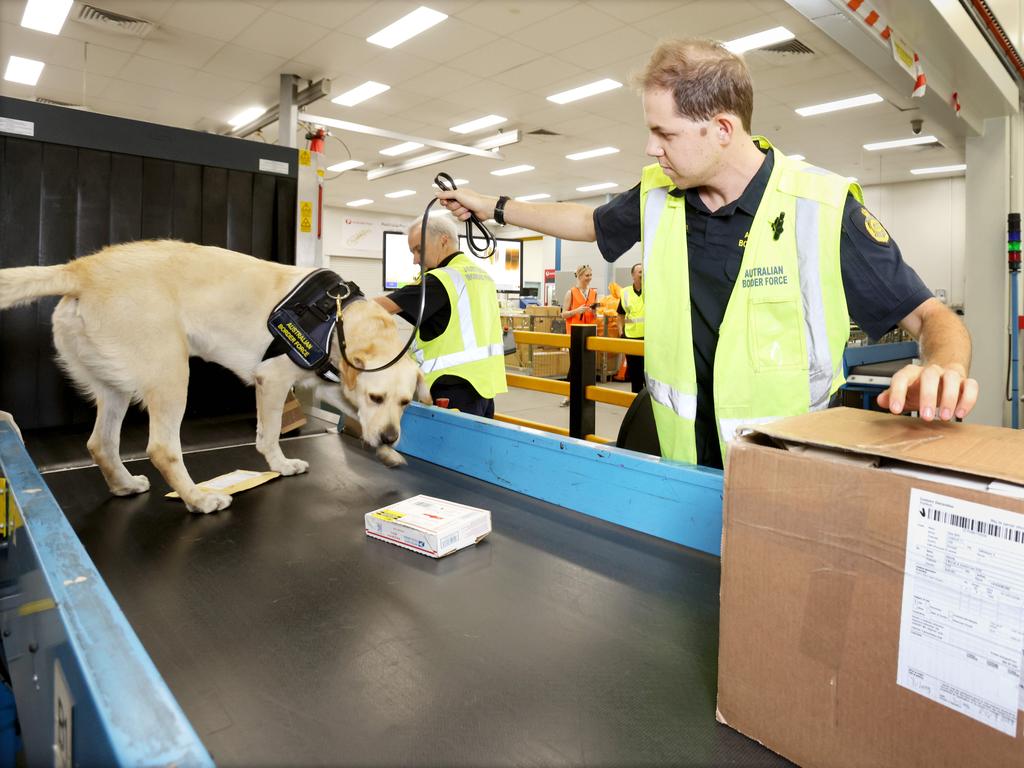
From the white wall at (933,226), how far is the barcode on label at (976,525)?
15.1 metres

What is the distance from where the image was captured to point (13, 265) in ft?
7.72

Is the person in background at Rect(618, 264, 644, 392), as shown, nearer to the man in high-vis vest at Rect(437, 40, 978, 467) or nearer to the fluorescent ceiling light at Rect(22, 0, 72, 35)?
the man in high-vis vest at Rect(437, 40, 978, 467)

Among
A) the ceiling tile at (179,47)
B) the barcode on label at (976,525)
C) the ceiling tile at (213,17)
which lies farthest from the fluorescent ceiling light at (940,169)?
the barcode on label at (976,525)

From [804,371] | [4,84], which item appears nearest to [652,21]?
[804,371]

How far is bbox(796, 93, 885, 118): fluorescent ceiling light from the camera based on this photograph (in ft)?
26.6

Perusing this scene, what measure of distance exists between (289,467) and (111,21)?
20.8ft

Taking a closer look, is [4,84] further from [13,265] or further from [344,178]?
[13,265]

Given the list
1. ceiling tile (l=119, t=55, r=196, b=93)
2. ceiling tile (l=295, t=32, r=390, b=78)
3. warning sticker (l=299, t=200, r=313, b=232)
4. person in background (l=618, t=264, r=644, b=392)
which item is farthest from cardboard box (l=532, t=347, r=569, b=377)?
warning sticker (l=299, t=200, r=313, b=232)

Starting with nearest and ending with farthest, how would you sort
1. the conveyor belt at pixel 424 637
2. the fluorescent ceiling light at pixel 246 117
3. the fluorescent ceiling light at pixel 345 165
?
the conveyor belt at pixel 424 637 → the fluorescent ceiling light at pixel 246 117 → the fluorescent ceiling light at pixel 345 165

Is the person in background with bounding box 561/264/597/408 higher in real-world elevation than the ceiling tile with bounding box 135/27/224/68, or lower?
lower

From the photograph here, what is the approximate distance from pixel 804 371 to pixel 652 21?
5788mm

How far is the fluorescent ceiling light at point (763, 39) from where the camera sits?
607 cm

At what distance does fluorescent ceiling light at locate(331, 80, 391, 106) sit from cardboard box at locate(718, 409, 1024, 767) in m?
8.18

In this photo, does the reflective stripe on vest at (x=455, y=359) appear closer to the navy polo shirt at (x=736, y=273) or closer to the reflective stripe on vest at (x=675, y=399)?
the reflective stripe on vest at (x=675, y=399)
